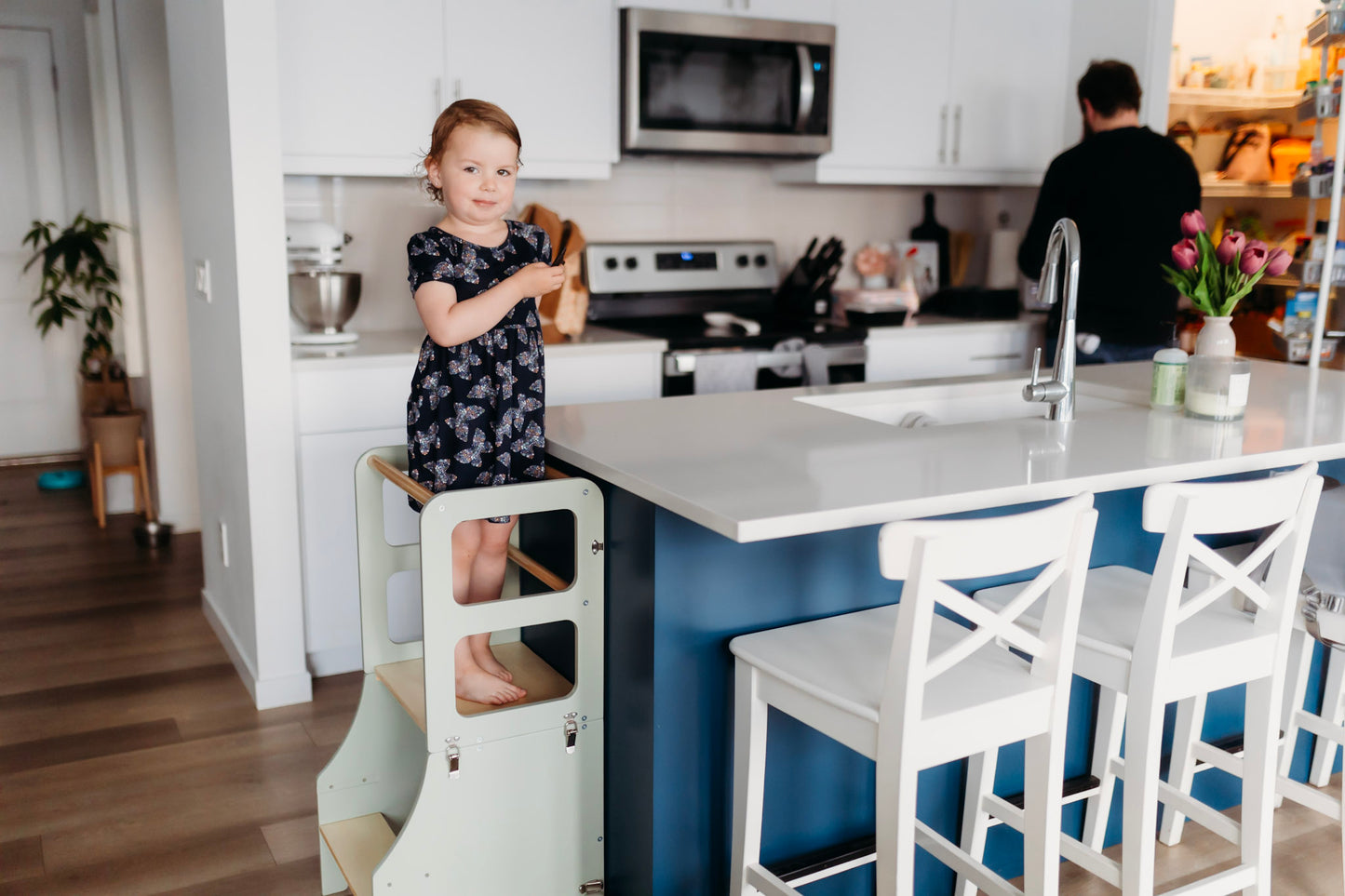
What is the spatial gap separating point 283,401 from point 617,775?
1.41 m

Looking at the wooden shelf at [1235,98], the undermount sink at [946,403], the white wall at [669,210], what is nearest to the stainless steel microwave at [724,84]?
the white wall at [669,210]

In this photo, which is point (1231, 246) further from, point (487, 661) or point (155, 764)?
point (155, 764)

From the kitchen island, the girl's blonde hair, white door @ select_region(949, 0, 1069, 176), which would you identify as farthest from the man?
the girl's blonde hair

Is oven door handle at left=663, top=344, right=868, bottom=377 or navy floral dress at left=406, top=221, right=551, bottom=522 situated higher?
navy floral dress at left=406, top=221, right=551, bottom=522

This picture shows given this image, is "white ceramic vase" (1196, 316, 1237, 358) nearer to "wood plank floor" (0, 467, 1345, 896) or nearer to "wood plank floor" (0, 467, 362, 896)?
"wood plank floor" (0, 467, 1345, 896)

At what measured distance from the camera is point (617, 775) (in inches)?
73.4

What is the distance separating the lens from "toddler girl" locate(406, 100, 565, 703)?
67.1 inches

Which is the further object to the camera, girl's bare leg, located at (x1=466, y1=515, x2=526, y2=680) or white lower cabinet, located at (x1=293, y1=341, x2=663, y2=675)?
white lower cabinet, located at (x1=293, y1=341, x2=663, y2=675)

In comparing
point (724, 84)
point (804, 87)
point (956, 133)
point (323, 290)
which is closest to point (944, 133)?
point (956, 133)

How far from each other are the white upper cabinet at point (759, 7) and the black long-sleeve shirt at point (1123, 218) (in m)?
0.89

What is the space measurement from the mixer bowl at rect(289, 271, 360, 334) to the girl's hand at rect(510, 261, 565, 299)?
1445 mm

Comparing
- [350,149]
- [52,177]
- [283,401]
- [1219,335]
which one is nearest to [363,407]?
[283,401]

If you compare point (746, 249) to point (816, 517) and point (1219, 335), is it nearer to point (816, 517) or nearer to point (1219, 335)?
point (1219, 335)

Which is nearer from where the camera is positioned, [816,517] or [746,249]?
[816,517]
